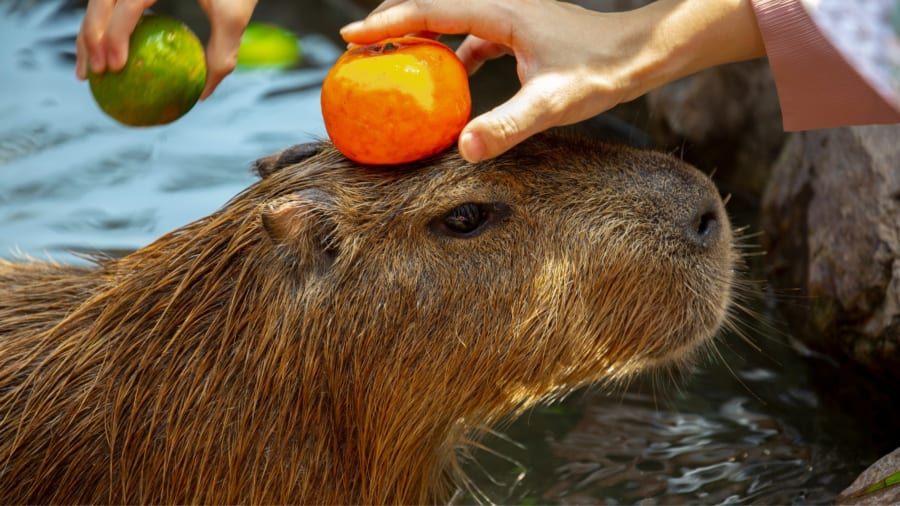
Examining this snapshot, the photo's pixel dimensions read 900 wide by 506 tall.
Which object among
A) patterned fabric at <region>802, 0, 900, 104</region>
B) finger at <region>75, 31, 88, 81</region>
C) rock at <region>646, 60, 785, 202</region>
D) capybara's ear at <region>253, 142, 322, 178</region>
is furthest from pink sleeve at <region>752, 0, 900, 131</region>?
rock at <region>646, 60, 785, 202</region>

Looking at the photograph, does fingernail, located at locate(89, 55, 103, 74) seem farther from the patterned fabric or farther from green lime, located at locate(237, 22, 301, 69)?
green lime, located at locate(237, 22, 301, 69)

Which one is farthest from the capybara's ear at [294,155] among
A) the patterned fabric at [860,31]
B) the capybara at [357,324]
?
the patterned fabric at [860,31]

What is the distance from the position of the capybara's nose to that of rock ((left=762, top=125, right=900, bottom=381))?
874mm

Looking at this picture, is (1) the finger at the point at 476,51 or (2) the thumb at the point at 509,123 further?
(1) the finger at the point at 476,51

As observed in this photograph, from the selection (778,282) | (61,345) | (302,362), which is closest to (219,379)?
(302,362)

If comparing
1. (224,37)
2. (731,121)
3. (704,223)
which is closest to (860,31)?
(704,223)

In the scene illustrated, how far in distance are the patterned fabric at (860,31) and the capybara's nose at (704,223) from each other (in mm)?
470

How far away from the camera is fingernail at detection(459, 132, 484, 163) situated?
7.69 feet

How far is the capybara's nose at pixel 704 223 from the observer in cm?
271

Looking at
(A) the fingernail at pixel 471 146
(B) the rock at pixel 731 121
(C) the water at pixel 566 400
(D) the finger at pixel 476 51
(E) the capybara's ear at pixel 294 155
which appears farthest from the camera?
(B) the rock at pixel 731 121

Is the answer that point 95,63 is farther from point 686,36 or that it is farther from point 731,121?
point 731,121

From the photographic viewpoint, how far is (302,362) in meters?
2.76

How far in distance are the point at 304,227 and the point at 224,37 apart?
1.68 ft

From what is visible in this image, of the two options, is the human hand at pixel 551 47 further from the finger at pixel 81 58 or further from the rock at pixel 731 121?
the rock at pixel 731 121
